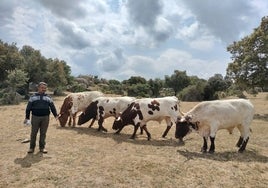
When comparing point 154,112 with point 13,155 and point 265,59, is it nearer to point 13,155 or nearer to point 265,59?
point 13,155

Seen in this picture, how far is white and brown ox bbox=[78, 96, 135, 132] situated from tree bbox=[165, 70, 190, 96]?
57.7 m

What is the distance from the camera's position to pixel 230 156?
12.5 meters

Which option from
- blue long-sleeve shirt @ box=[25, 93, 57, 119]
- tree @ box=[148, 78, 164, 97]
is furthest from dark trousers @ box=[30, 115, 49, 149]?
tree @ box=[148, 78, 164, 97]

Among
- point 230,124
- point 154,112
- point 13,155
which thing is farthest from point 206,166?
point 13,155

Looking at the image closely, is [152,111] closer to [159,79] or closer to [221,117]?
[221,117]

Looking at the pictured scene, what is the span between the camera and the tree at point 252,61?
103 feet

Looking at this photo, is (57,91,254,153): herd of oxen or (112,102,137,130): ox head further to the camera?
(112,102,137,130): ox head

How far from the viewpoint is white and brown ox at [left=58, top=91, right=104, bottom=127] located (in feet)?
64.0

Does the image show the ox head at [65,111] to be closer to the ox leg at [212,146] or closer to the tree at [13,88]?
the ox leg at [212,146]

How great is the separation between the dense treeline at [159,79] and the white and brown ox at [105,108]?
17.7m

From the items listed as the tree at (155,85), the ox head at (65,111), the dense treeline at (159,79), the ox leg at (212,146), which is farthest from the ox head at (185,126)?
the tree at (155,85)

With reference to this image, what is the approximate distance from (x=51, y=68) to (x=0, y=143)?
4123 centimetres

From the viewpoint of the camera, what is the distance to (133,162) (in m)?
11.1

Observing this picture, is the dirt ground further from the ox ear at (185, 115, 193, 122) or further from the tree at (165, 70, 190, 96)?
the tree at (165, 70, 190, 96)
